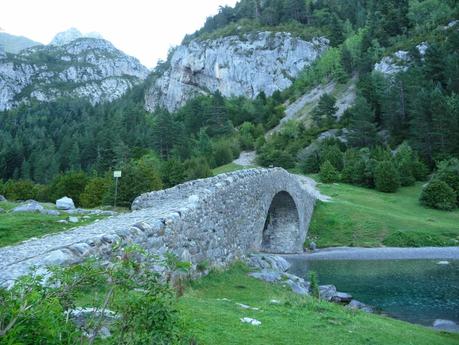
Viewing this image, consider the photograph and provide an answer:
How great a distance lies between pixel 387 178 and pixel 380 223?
14.4 meters

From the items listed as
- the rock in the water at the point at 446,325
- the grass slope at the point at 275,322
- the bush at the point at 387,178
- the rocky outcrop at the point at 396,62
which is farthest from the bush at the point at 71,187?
the rocky outcrop at the point at 396,62

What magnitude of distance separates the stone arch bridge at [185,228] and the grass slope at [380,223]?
9547 mm

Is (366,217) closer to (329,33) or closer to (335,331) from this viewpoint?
(335,331)

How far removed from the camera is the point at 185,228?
37.6ft

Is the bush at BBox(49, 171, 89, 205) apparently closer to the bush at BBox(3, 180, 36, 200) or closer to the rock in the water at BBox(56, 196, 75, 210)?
the bush at BBox(3, 180, 36, 200)

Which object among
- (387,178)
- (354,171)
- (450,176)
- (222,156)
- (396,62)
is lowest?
(222,156)

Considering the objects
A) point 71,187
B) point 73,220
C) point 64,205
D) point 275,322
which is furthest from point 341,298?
point 71,187

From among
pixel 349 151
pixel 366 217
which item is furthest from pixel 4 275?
pixel 349 151

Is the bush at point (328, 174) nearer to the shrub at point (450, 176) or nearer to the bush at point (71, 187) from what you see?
the shrub at point (450, 176)

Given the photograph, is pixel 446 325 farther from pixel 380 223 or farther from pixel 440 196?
pixel 440 196

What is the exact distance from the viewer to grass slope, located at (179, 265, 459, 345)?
7.40 metres

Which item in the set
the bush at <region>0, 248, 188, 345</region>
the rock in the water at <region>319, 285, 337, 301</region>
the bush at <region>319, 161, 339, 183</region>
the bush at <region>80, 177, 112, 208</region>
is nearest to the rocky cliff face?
the bush at <region>319, 161, 339, 183</region>

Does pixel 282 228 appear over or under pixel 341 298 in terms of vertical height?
under

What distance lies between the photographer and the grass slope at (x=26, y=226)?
1421 cm
